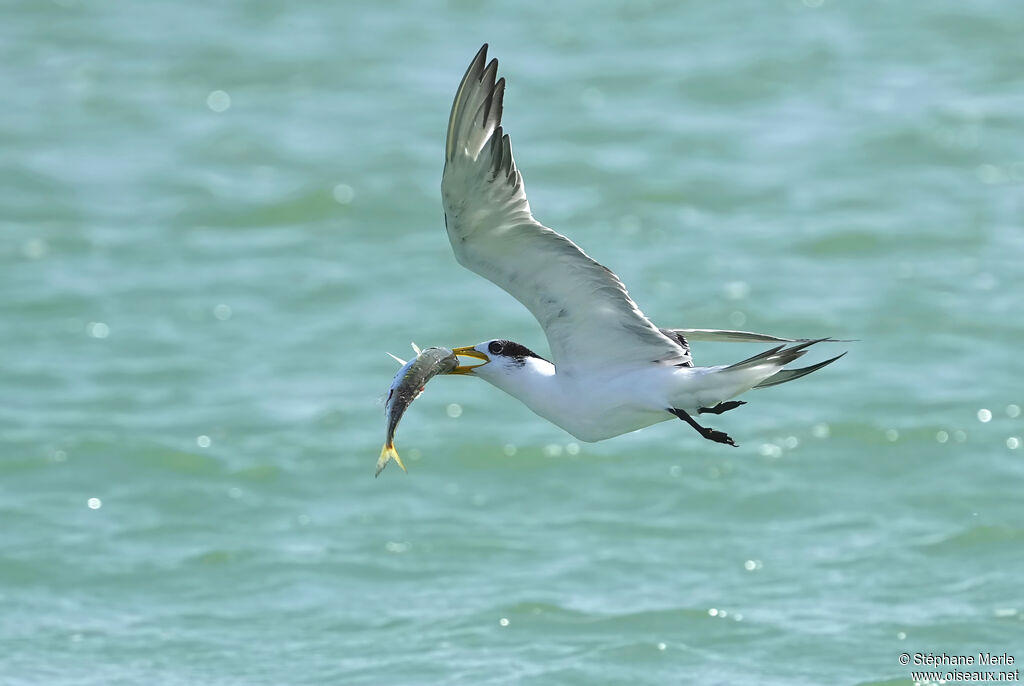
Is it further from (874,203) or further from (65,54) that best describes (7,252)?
(874,203)

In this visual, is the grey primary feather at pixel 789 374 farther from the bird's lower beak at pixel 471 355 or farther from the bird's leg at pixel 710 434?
the bird's lower beak at pixel 471 355

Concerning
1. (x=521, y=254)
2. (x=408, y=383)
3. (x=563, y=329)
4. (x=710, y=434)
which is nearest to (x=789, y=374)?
(x=710, y=434)

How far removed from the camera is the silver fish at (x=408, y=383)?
6699 mm

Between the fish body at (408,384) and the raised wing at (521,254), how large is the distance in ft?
1.49

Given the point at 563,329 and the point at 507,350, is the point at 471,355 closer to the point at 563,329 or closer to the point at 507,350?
the point at 507,350

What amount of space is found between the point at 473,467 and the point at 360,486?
1.06 m

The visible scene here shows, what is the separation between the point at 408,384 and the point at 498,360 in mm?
704

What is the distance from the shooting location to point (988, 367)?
50.2 feet

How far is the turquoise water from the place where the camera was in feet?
37.8

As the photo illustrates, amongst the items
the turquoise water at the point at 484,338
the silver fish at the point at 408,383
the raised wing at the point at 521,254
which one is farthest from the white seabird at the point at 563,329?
the turquoise water at the point at 484,338

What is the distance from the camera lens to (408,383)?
22.5 ft

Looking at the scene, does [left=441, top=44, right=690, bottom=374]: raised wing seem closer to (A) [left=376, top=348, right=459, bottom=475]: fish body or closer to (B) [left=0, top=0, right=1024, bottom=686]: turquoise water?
(A) [left=376, top=348, right=459, bottom=475]: fish body

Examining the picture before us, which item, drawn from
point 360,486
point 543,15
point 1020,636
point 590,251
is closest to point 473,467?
point 360,486

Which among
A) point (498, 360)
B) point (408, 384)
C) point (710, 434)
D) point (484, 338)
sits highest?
point (408, 384)
